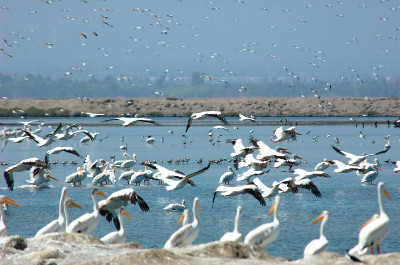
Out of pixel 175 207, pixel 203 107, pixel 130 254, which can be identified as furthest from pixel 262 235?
pixel 203 107

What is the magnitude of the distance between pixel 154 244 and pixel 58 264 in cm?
371

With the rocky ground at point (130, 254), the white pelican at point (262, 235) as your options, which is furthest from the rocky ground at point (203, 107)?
the rocky ground at point (130, 254)

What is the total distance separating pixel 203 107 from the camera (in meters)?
80.8

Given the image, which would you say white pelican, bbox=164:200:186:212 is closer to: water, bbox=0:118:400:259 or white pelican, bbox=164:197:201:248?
water, bbox=0:118:400:259

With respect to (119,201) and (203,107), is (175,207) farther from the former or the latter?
(203,107)

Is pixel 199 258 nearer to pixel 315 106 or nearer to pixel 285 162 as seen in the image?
pixel 285 162

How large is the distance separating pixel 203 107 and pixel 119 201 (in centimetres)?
7021

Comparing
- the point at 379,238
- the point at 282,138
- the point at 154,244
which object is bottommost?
the point at 154,244

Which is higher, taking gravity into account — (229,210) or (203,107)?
(203,107)

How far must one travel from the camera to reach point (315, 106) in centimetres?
8062

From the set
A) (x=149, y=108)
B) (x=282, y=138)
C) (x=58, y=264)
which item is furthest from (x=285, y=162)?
(x=149, y=108)

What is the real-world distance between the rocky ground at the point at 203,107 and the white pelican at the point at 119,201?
215ft

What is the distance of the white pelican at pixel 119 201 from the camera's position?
10172mm

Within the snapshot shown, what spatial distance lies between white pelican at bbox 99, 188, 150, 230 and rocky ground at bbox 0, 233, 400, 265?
6.03 feet
